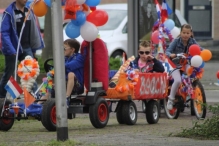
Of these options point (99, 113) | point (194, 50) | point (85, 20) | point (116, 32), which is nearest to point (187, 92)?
point (194, 50)

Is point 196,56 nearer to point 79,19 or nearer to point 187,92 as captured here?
point 187,92

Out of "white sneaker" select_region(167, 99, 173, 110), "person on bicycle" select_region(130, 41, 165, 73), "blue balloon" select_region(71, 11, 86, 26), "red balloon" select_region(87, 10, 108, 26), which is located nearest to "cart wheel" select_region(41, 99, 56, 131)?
"blue balloon" select_region(71, 11, 86, 26)

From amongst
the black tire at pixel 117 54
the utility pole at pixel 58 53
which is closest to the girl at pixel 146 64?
the utility pole at pixel 58 53

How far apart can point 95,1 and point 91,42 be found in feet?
1.90

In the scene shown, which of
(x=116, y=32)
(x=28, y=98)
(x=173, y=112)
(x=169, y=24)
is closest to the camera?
(x=28, y=98)

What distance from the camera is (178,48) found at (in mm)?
12789

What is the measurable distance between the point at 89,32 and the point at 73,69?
1.84ft

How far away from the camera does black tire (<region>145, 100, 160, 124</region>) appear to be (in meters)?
11.5

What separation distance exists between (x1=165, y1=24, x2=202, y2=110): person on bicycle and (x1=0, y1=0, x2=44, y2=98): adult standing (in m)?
1.99

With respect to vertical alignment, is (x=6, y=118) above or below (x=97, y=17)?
below

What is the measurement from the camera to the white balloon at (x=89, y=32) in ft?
34.0

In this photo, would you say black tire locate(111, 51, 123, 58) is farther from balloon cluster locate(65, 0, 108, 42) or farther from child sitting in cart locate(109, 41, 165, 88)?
balloon cluster locate(65, 0, 108, 42)

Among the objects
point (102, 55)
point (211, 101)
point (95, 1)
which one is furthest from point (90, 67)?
point (211, 101)

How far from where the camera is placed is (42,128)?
10.8 meters
